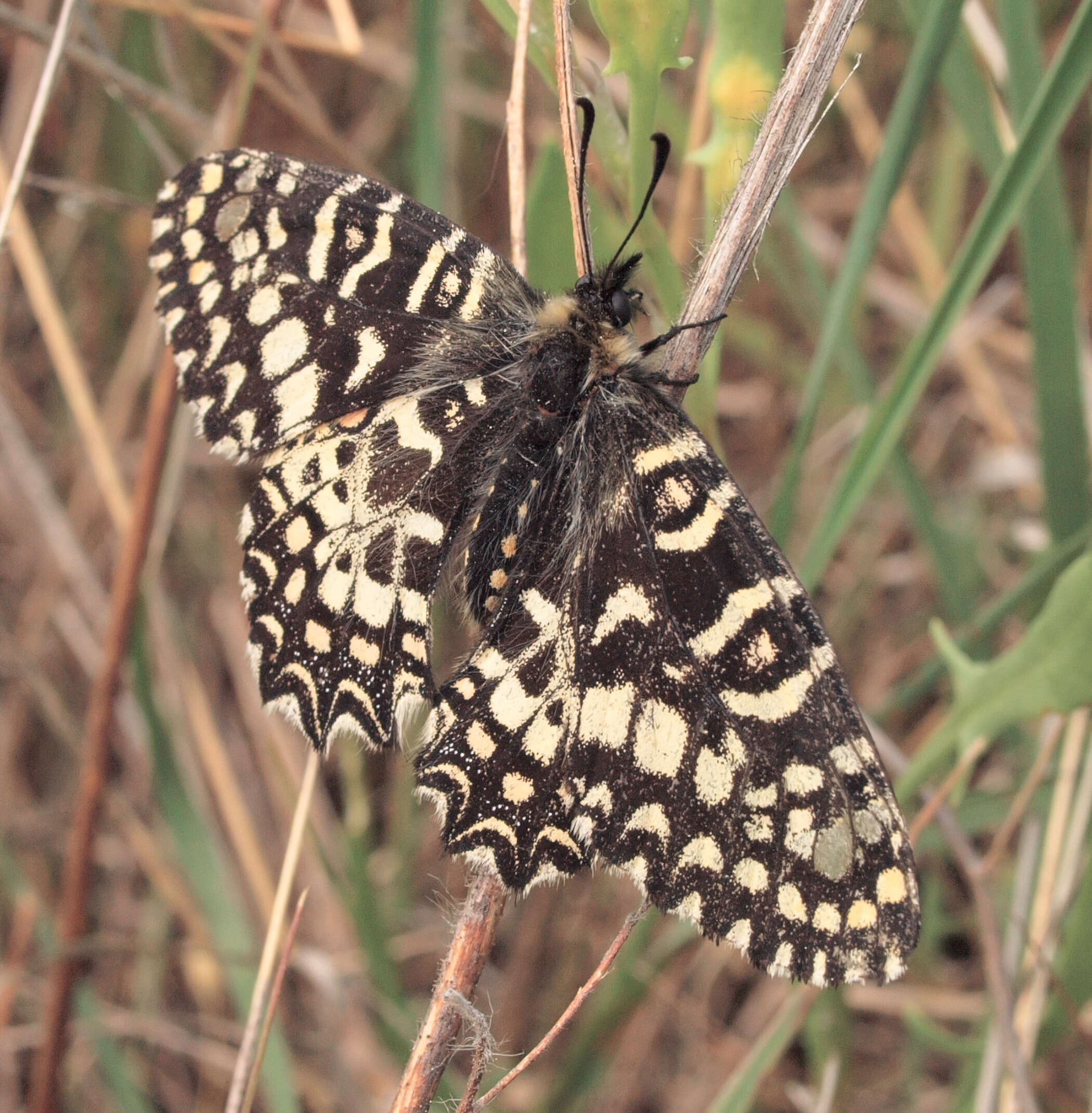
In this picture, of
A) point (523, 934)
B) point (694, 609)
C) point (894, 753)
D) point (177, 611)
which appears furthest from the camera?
point (177, 611)

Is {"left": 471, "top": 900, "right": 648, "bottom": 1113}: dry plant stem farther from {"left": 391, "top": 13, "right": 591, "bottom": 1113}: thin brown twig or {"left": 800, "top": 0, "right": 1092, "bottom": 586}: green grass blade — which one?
{"left": 800, "top": 0, "right": 1092, "bottom": 586}: green grass blade

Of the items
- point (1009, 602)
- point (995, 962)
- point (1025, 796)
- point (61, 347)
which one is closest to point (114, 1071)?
point (61, 347)

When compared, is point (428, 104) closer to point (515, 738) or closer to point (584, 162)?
point (584, 162)

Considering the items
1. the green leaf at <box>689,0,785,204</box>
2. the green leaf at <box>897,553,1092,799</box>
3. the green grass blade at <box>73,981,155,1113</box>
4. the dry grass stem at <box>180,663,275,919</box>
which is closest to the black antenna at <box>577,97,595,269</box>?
the green leaf at <box>689,0,785,204</box>

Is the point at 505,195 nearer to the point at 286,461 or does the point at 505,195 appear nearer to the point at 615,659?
the point at 286,461

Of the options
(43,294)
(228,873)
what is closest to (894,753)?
(228,873)

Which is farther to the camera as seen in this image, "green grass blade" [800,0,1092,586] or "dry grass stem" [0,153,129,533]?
"dry grass stem" [0,153,129,533]

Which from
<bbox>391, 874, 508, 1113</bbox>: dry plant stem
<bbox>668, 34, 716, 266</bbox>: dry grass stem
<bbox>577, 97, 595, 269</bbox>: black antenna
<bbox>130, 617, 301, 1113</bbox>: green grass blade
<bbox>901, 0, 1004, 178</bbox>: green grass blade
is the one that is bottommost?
<bbox>130, 617, 301, 1113</bbox>: green grass blade
